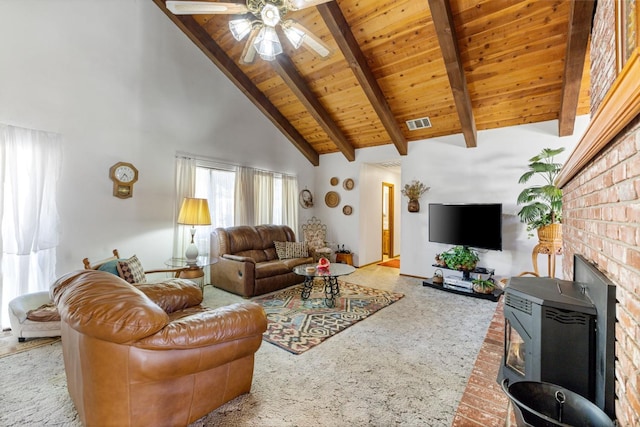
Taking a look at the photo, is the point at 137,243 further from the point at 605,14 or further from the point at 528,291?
the point at 605,14

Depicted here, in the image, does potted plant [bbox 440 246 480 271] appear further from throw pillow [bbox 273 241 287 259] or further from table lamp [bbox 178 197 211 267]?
table lamp [bbox 178 197 211 267]

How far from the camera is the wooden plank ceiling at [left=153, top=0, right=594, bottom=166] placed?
3.06 m

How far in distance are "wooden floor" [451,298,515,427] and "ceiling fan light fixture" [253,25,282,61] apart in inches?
124

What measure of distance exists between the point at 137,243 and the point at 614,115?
4685 millimetres

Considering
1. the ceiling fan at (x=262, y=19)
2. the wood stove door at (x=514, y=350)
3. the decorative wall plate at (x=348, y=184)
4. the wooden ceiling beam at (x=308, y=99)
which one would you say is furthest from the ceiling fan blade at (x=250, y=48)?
the decorative wall plate at (x=348, y=184)

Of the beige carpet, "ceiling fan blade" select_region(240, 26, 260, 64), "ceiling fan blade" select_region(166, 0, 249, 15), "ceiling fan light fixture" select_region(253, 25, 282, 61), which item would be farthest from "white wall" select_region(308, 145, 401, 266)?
"ceiling fan blade" select_region(166, 0, 249, 15)

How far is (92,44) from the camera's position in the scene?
3516mm

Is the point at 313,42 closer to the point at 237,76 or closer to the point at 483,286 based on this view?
the point at 237,76

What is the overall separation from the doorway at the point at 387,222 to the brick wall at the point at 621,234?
18.7 ft

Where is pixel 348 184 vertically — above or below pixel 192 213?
above

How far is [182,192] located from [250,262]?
1.57 m

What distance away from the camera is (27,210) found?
299cm

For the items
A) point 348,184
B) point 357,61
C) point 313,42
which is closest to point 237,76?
point 357,61

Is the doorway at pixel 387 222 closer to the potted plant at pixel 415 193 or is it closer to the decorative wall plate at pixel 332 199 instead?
the decorative wall plate at pixel 332 199
